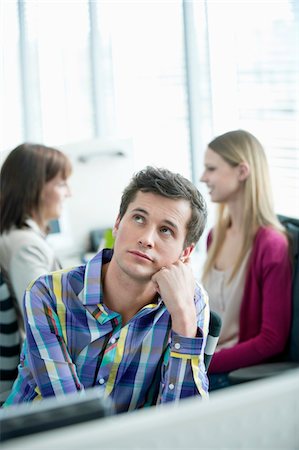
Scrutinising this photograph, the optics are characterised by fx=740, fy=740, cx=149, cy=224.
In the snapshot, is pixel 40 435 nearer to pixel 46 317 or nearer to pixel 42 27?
pixel 46 317

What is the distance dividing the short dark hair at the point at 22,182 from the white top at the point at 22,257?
61mm

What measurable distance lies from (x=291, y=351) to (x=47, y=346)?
3.77 feet

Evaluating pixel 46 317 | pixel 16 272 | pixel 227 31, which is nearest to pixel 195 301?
pixel 46 317

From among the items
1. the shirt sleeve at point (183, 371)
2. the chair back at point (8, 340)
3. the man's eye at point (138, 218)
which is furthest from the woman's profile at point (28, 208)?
the shirt sleeve at point (183, 371)

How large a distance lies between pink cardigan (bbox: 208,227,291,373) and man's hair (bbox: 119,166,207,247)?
71 cm

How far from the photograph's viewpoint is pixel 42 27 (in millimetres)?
5164

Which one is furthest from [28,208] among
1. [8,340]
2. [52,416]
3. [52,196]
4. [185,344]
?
[52,416]

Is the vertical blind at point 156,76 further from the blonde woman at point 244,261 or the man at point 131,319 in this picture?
the man at point 131,319

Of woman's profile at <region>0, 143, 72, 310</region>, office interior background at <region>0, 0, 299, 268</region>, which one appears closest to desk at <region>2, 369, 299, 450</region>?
woman's profile at <region>0, 143, 72, 310</region>

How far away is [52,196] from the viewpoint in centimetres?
290

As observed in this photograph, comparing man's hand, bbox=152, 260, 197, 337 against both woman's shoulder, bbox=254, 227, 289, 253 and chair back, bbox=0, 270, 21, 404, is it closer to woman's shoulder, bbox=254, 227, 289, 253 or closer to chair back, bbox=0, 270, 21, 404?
chair back, bbox=0, 270, 21, 404

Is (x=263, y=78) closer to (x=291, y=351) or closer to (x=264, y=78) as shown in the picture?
(x=264, y=78)

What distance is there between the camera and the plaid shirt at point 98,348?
162 centimetres

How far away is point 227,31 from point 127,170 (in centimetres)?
106
